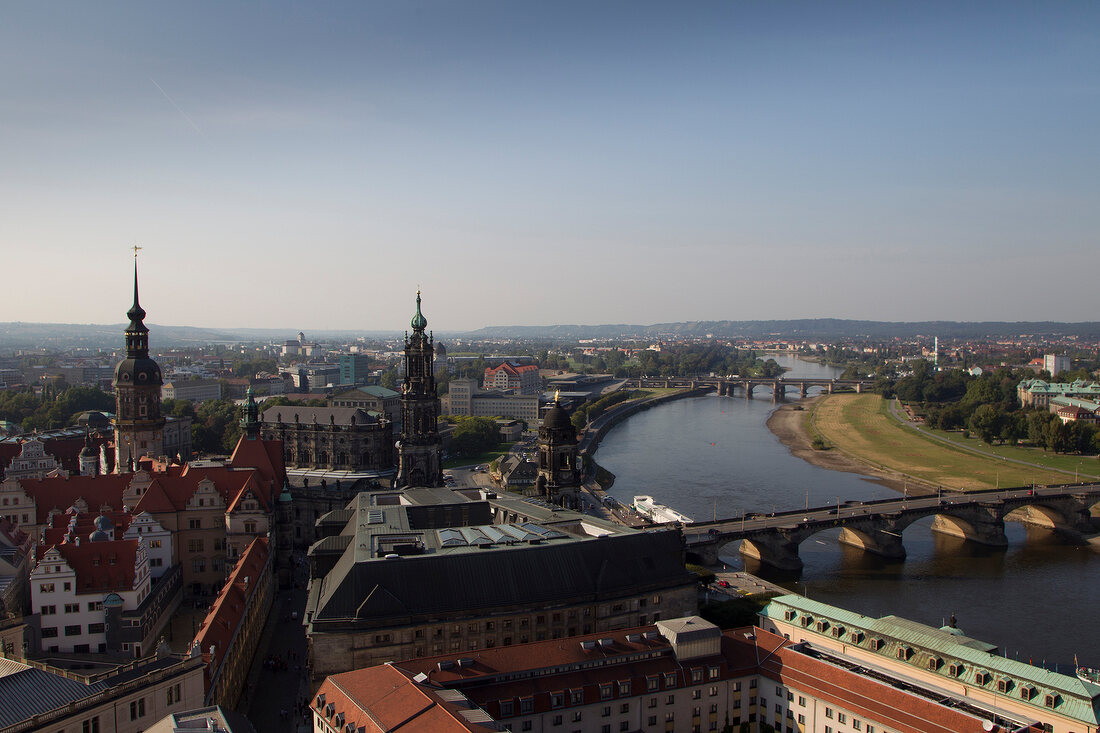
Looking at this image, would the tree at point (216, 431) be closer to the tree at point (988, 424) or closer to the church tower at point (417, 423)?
the church tower at point (417, 423)

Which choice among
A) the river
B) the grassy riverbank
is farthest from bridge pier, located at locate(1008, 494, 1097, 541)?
the grassy riverbank

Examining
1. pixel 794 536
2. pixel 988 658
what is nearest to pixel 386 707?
pixel 988 658

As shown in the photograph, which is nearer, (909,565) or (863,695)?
(863,695)

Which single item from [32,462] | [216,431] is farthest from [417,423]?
[216,431]

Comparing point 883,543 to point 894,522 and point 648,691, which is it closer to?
point 894,522

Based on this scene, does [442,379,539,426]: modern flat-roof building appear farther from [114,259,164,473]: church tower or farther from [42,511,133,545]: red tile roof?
[42,511,133,545]: red tile roof

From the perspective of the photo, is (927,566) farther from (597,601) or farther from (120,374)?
(120,374)

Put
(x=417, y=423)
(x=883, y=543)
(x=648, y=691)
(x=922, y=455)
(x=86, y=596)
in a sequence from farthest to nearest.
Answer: (x=922, y=455) → (x=883, y=543) → (x=417, y=423) → (x=86, y=596) → (x=648, y=691)
